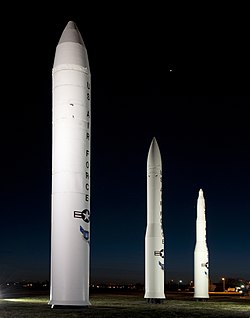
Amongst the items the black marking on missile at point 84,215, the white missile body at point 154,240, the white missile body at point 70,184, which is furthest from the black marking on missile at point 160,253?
the black marking on missile at point 84,215

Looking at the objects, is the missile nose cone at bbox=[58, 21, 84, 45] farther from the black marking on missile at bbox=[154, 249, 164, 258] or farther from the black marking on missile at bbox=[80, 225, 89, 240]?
the black marking on missile at bbox=[154, 249, 164, 258]

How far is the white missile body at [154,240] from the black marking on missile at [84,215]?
13.5 meters

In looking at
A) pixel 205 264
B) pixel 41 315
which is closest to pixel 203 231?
pixel 205 264

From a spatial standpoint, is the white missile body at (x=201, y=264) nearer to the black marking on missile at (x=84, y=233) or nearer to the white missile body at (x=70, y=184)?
the white missile body at (x=70, y=184)

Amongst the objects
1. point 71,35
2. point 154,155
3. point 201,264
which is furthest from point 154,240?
point 71,35

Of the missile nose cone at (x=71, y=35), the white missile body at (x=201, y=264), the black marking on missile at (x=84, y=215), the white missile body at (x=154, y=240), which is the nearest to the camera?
the black marking on missile at (x=84, y=215)

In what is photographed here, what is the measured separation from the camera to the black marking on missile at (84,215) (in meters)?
27.0

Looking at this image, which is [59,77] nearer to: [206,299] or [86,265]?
[86,265]

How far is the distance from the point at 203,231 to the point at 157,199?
8.02 metres

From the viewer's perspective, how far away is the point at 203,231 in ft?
154

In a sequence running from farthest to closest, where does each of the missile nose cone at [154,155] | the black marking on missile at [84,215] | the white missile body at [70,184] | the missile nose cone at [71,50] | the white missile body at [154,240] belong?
the missile nose cone at [154,155] → the white missile body at [154,240] → the missile nose cone at [71,50] → the black marking on missile at [84,215] → the white missile body at [70,184]

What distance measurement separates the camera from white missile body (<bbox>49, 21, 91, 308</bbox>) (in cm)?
2669

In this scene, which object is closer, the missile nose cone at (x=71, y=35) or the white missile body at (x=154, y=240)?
the missile nose cone at (x=71, y=35)

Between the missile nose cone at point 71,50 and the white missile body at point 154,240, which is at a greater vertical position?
the missile nose cone at point 71,50
